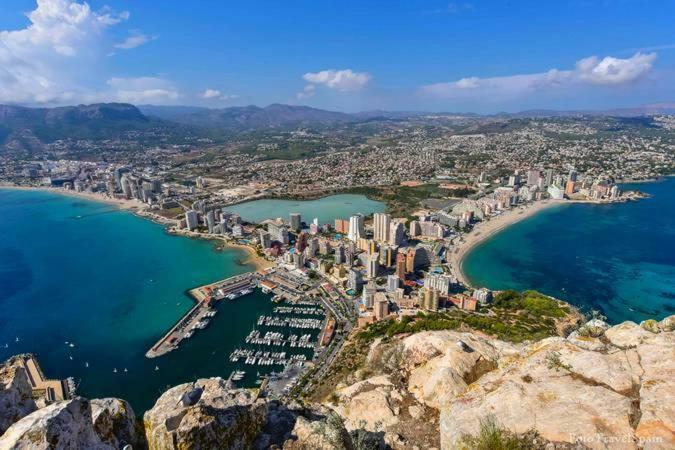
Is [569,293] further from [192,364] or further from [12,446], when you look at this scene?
[12,446]

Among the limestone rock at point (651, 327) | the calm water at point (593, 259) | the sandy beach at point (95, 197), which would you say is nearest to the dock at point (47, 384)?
the limestone rock at point (651, 327)

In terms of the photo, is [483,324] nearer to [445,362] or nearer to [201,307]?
[445,362]

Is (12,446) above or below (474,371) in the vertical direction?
above

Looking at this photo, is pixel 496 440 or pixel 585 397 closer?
pixel 496 440

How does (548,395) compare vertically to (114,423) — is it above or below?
below

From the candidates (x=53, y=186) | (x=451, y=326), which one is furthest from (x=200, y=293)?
(x=53, y=186)

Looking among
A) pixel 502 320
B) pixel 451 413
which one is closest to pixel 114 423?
pixel 451 413
